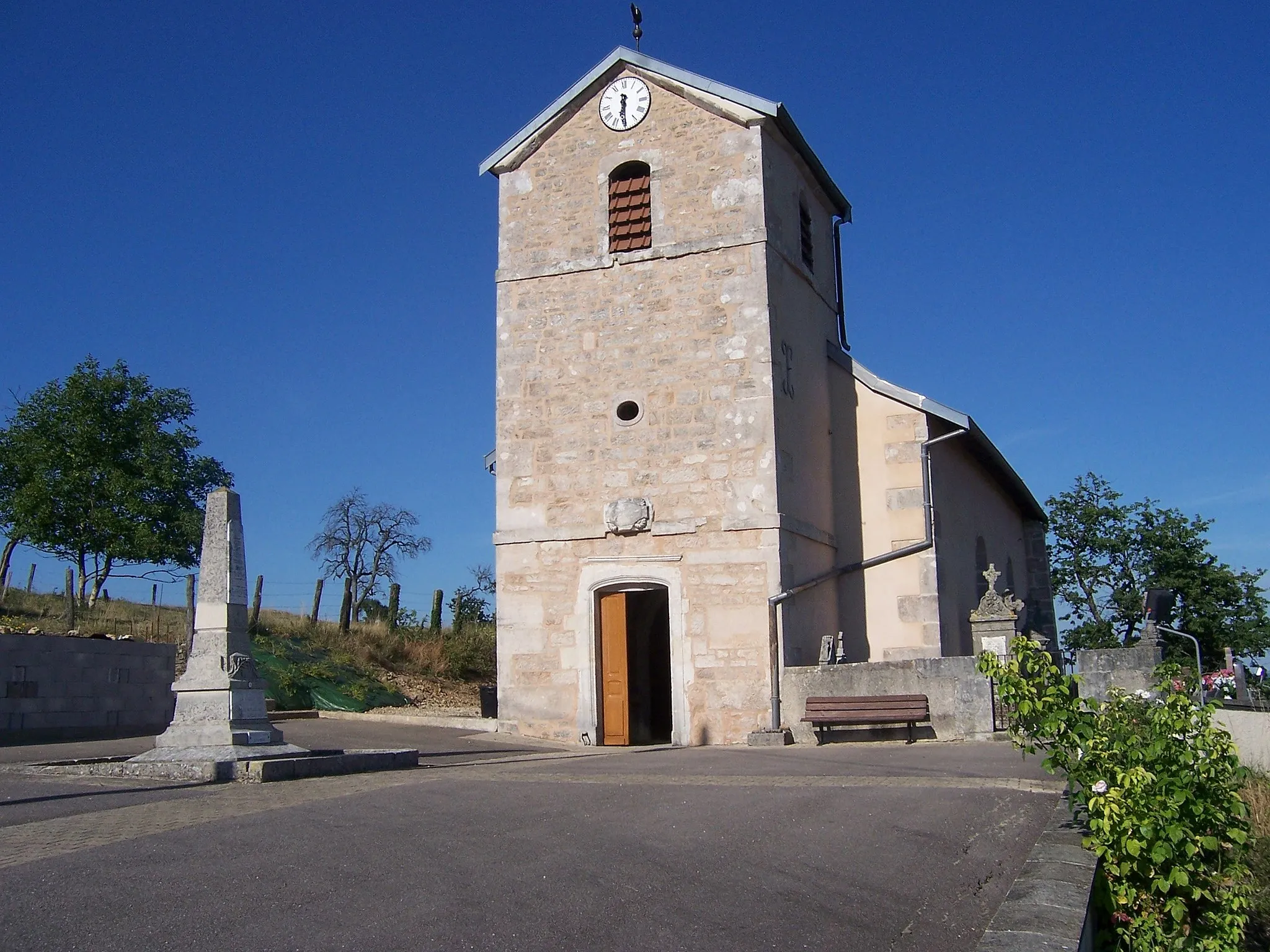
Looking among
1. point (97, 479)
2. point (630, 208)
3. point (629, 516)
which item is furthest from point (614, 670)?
point (97, 479)

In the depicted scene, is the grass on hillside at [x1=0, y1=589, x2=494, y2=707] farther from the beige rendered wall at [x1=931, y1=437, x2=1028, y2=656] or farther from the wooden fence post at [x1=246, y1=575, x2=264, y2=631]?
the beige rendered wall at [x1=931, y1=437, x2=1028, y2=656]

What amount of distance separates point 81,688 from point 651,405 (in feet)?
30.1

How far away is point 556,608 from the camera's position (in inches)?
642

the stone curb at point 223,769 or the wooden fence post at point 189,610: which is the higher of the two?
the wooden fence post at point 189,610

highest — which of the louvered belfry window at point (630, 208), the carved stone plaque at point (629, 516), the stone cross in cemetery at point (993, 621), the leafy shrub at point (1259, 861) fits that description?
the louvered belfry window at point (630, 208)

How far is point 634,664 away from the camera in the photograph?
1886 centimetres

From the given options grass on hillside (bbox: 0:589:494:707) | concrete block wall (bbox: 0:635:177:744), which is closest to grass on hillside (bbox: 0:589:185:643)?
grass on hillside (bbox: 0:589:494:707)

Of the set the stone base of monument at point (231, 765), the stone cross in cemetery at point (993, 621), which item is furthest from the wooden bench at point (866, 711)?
the stone base of monument at point (231, 765)

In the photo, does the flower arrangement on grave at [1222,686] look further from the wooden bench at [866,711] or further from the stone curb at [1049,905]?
the stone curb at [1049,905]

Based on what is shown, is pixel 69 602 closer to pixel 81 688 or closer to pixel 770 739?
pixel 81 688

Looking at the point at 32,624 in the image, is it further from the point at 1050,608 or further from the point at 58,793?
the point at 1050,608

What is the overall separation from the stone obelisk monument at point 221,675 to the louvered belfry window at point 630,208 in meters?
8.04

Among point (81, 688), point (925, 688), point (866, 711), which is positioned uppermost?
point (81, 688)

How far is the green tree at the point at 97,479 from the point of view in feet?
107
